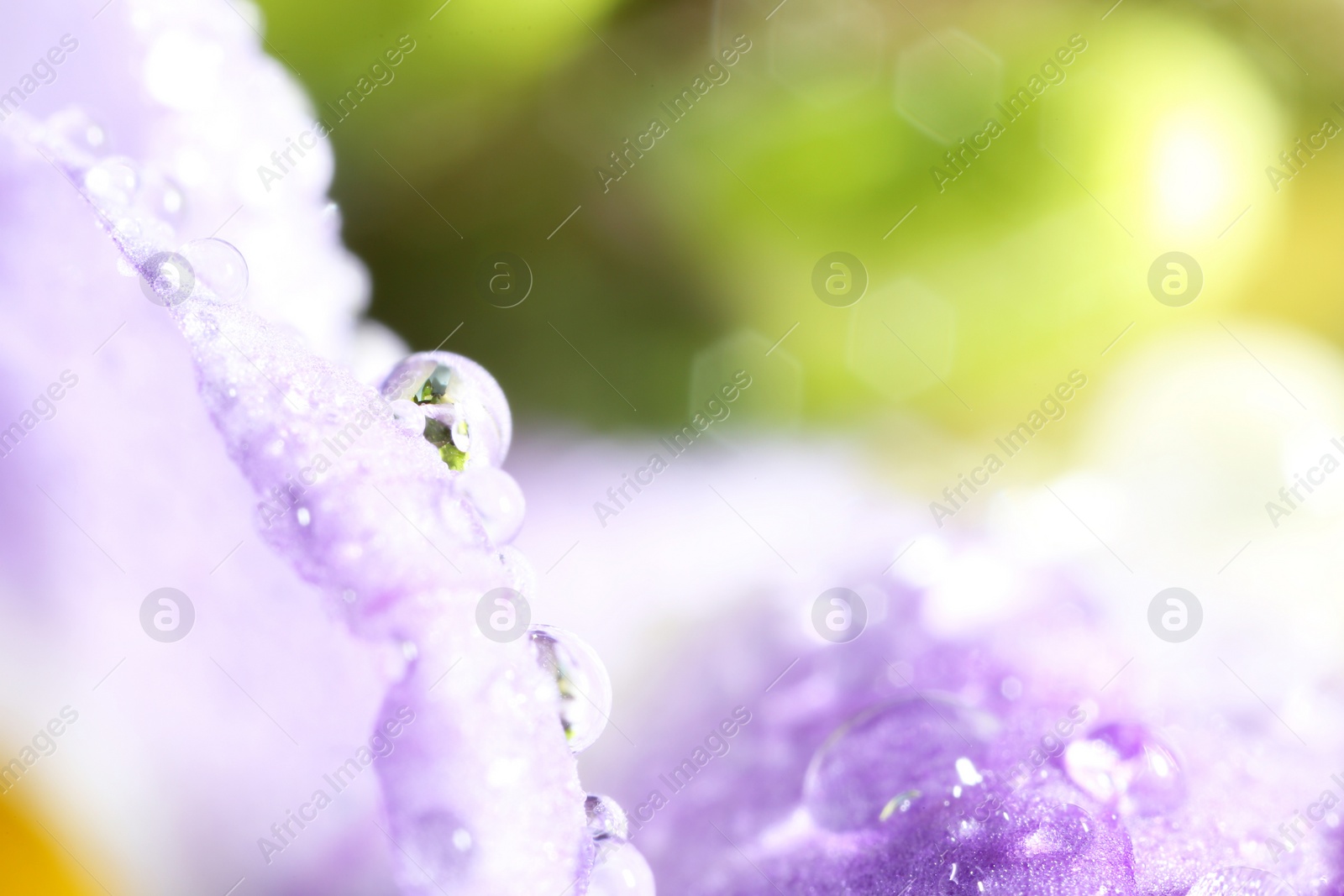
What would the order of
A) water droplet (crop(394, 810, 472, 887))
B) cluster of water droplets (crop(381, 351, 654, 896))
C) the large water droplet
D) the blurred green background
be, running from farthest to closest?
the blurred green background < the large water droplet < cluster of water droplets (crop(381, 351, 654, 896)) < water droplet (crop(394, 810, 472, 887))

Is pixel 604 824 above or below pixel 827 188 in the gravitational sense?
below

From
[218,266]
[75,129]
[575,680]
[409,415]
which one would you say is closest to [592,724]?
[575,680]

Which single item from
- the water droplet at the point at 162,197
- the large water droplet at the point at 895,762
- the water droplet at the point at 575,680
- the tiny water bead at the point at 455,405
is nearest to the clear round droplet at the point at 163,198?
the water droplet at the point at 162,197

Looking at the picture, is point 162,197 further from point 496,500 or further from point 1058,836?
point 1058,836

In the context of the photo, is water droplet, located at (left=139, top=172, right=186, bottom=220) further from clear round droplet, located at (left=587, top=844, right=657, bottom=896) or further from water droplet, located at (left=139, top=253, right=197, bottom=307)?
clear round droplet, located at (left=587, top=844, right=657, bottom=896)

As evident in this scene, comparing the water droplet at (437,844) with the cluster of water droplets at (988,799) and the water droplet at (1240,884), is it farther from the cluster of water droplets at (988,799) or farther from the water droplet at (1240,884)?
the water droplet at (1240,884)

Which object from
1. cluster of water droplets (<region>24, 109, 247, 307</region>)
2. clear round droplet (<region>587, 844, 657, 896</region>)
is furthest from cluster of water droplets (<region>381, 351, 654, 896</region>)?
cluster of water droplets (<region>24, 109, 247, 307</region>)
